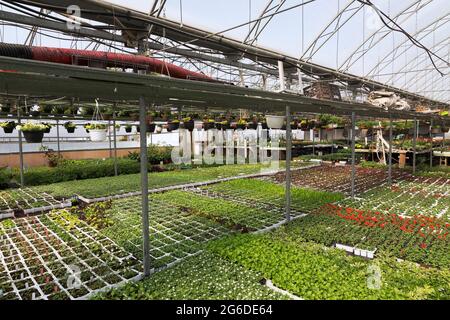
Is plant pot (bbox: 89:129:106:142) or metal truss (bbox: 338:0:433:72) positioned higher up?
metal truss (bbox: 338:0:433:72)

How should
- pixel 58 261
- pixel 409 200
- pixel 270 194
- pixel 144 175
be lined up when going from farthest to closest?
pixel 270 194 < pixel 409 200 < pixel 58 261 < pixel 144 175

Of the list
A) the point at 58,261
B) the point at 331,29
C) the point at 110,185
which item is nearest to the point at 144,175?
the point at 58,261

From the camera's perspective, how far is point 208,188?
9664 mm

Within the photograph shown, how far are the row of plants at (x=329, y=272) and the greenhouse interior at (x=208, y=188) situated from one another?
0.03 metres

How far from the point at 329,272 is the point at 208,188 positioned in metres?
6.28

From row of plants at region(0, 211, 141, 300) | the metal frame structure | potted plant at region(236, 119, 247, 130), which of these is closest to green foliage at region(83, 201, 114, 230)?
row of plants at region(0, 211, 141, 300)

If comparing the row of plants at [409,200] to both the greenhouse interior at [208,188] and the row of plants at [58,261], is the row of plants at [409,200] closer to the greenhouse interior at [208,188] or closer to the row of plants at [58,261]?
the greenhouse interior at [208,188]

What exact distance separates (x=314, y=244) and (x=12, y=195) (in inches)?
337

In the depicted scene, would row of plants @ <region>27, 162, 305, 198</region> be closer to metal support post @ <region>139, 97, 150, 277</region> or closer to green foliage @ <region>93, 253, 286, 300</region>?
metal support post @ <region>139, 97, 150, 277</region>

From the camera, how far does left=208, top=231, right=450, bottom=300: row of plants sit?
325 cm

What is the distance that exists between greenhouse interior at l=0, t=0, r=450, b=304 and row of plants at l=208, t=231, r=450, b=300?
0.09 ft
